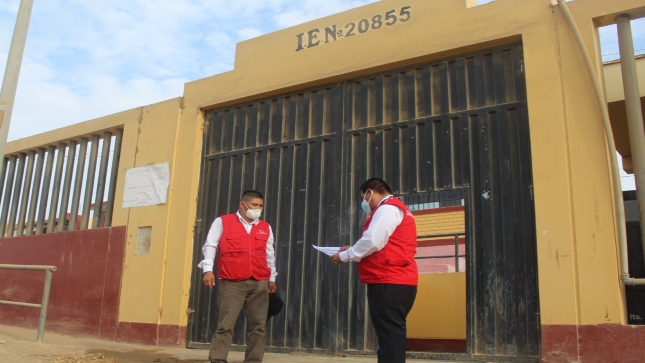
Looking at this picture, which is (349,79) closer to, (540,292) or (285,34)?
(285,34)

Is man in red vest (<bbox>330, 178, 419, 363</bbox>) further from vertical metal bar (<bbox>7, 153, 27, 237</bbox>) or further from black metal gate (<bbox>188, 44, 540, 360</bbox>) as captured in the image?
vertical metal bar (<bbox>7, 153, 27, 237</bbox>)

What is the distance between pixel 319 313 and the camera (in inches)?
279

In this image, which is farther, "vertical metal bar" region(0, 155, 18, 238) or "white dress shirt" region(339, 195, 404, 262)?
"vertical metal bar" region(0, 155, 18, 238)

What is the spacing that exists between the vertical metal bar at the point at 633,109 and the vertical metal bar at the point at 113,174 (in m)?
6.95

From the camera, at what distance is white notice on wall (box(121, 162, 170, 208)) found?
8.66m

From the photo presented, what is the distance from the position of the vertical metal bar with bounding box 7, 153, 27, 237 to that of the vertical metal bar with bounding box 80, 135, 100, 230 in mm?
1904

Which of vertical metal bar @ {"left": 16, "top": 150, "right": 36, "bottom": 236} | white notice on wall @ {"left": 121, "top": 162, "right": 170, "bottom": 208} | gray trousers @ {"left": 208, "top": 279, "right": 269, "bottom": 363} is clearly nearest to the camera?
gray trousers @ {"left": 208, "top": 279, "right": 269, "bottom": 363}

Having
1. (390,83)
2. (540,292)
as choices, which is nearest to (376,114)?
(390,83)

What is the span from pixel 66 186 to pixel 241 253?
17.9ft

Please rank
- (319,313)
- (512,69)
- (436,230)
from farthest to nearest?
(436,230) < (319,313) < (512,69)

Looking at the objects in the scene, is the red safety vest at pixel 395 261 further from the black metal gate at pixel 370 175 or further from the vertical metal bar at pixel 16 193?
the vertical metal bar at pixel 16 193

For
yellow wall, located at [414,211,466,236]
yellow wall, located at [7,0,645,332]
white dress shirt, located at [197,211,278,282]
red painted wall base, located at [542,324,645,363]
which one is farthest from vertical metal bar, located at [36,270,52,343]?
yellow wall, located at [414,211,466,236]

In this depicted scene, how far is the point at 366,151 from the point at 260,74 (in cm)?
196

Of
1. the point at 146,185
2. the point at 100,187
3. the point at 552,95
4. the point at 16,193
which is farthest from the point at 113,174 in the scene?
the point at 552,95
